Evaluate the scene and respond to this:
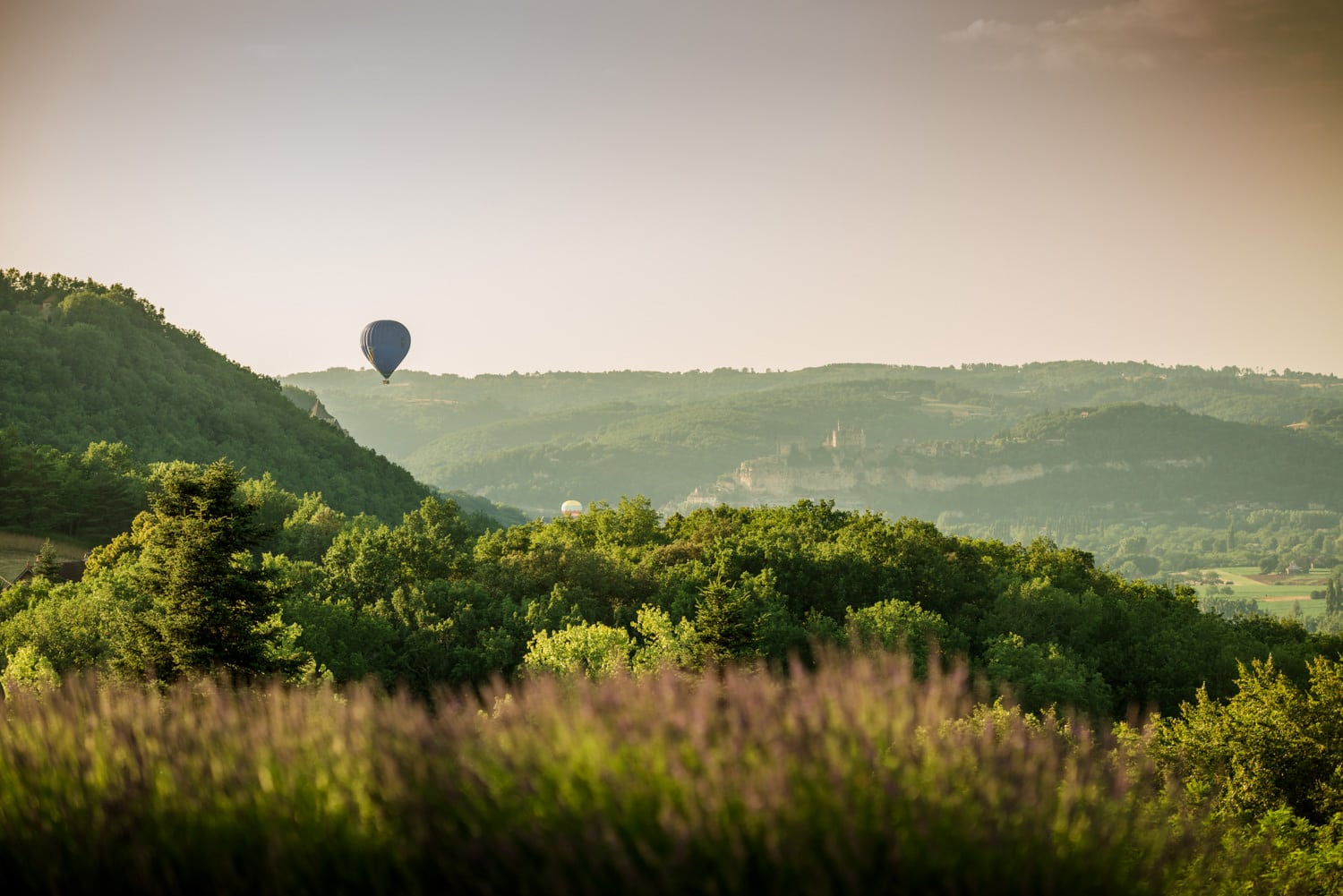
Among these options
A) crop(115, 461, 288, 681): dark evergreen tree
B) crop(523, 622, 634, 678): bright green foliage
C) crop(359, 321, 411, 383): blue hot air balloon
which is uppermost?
crop(359, 321, 411, 383): blue hot air balloon

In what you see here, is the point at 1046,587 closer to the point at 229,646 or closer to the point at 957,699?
the point at 229,646

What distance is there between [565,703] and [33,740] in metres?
2.83

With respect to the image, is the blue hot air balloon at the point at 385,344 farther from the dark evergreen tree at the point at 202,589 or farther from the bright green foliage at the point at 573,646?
the dark evergreen tree at the point at 202,589

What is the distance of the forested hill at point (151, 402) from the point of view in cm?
12194

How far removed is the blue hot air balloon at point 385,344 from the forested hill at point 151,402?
48.4ft

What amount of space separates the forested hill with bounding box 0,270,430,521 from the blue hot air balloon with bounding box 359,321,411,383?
14757 mm

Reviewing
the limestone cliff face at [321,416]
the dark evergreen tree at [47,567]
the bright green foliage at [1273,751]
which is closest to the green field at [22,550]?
the dark evergreen tree at [47,567]

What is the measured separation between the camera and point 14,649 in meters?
→ 38.8

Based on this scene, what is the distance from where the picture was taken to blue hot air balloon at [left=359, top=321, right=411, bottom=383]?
4562 inches

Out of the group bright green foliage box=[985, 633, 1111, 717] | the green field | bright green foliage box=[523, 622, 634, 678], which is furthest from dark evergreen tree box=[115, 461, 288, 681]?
the green field

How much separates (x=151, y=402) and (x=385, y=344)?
39409 mm

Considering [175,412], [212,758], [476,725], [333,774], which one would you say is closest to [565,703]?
[476,725]

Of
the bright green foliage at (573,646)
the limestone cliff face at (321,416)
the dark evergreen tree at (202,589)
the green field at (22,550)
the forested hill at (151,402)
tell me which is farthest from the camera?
the limestone cliff face at (321,416)

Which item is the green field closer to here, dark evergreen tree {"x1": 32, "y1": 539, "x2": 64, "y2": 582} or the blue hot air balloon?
dark evergreen tree {"x1": 32, "y1": 539, "x2": 64, "y2": 582}
